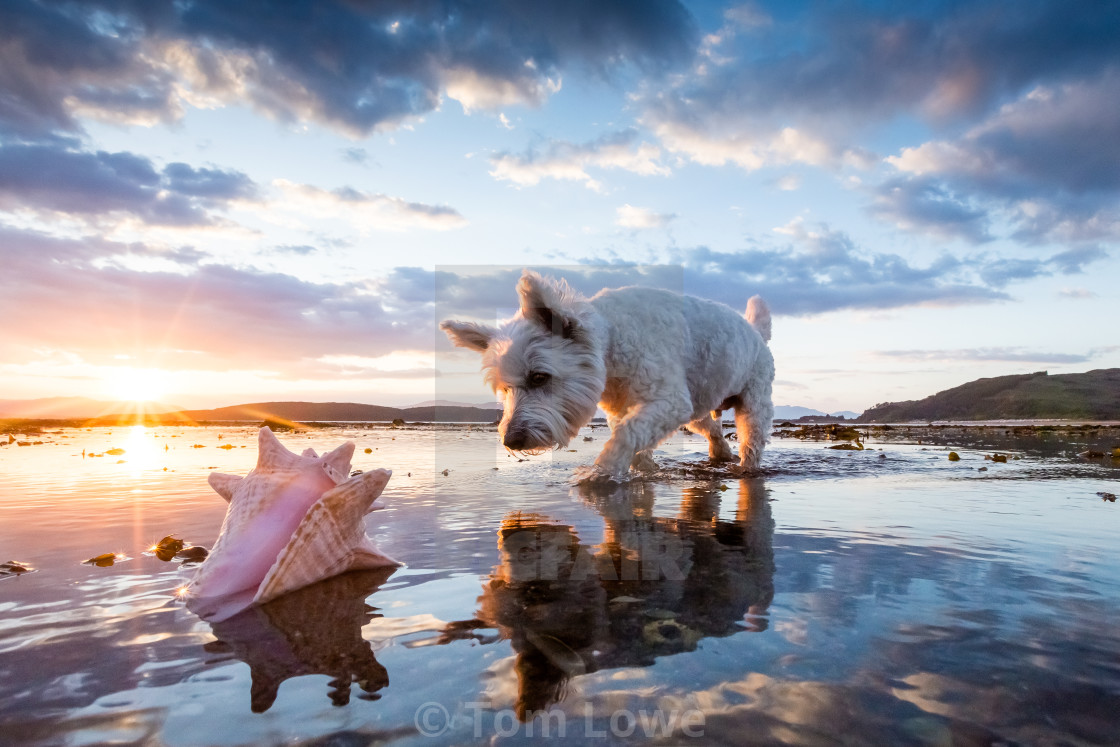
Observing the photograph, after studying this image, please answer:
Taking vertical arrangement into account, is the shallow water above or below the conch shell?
below

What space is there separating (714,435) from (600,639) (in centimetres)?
836

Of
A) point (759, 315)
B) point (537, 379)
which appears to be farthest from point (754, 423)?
point (537, 379)

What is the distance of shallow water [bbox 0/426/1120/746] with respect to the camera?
4.67ft

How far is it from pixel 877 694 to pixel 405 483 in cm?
602

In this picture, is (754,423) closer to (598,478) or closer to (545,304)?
(598,478)

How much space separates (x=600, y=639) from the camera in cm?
193

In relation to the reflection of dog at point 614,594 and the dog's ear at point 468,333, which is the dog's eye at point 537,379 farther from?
the reflection of dog at point 614,594

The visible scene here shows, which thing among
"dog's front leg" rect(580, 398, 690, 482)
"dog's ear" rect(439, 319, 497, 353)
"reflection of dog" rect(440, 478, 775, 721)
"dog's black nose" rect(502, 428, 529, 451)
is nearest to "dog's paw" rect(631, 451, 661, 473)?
"dog's front leg" rect(580, 398, 690, 482)

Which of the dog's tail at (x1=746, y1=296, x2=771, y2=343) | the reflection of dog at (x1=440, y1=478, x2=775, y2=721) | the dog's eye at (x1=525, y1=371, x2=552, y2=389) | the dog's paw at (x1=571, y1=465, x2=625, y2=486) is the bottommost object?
the reflection of dog at (x1=440, y1=478, x2=775, y2=721)

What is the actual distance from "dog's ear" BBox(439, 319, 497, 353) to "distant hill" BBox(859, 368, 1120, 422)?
173 ft

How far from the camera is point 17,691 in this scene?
1620 mm

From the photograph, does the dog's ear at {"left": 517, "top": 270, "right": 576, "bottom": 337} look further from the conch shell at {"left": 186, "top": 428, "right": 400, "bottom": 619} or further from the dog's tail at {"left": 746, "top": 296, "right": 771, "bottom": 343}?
the dog's tail at {"left": 746, "top": 296, "right": 771, "bottom": 343}

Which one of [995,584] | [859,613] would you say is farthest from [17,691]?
[995,584]

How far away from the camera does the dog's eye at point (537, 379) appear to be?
602 centimetres
